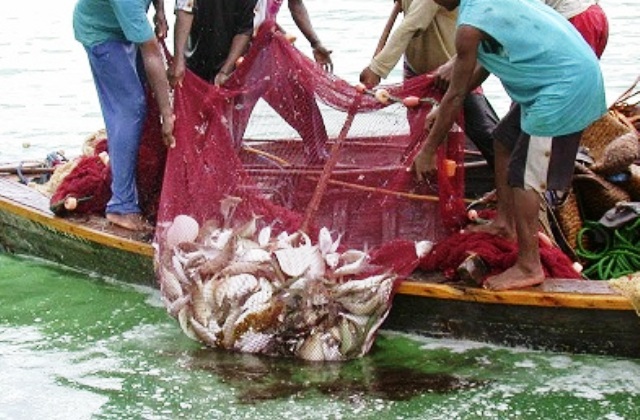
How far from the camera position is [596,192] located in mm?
7523

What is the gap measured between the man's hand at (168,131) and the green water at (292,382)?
3.46 ft

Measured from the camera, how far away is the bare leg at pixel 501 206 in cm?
681

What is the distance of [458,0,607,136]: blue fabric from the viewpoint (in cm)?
624

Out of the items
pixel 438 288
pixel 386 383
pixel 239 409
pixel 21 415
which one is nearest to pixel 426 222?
pixel 438 288

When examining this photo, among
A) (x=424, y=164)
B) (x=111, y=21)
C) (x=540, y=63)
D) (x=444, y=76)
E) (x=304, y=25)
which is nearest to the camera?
(x=540, y=63)

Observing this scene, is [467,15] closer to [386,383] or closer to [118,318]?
[386,383]

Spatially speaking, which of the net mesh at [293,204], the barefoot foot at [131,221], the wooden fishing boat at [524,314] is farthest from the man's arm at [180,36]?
the wooden fishing boat at [524,314]

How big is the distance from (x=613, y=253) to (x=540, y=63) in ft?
4.54

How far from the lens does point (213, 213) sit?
7328 mm

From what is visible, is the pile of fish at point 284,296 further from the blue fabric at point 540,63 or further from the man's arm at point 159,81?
the blue fabric at point 540,63

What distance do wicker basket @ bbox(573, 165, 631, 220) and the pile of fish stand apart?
147cm

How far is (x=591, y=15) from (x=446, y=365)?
2.25m

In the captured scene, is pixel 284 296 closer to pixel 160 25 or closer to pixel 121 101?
pixel 121 101

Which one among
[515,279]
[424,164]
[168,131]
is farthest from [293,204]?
[515,279]
